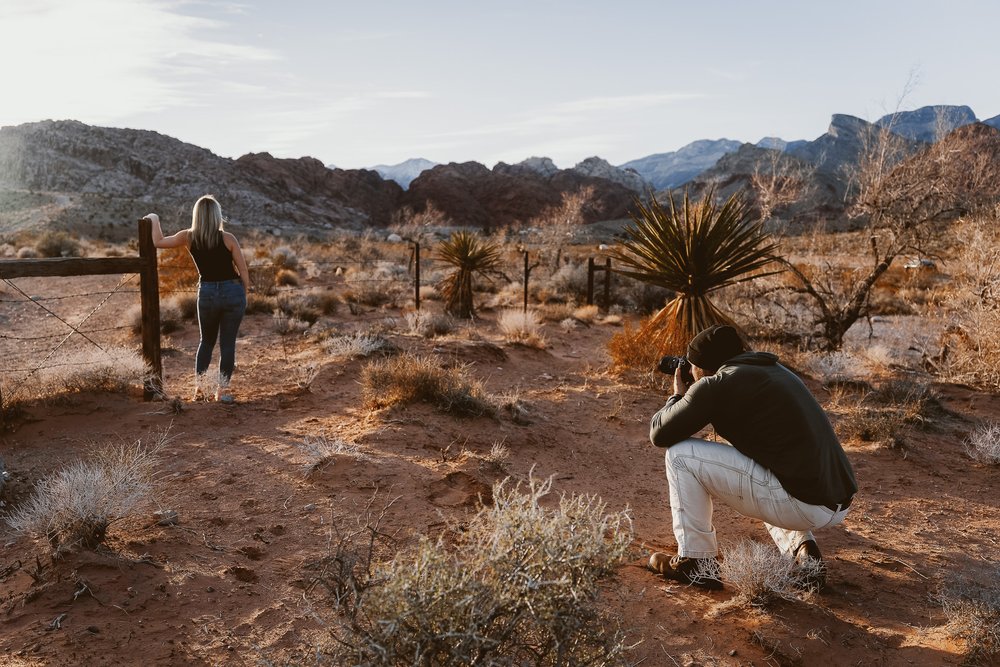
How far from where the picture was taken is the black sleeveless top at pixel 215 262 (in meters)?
5.77

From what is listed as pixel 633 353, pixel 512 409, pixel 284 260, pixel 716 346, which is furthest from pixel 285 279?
pixel 716 346

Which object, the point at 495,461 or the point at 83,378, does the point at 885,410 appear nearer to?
the point at 495,461

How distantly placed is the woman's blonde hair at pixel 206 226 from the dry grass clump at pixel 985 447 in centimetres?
736

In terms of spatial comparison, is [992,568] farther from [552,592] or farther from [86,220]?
[86,220]

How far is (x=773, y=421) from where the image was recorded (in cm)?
322

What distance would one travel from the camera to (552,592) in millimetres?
2104

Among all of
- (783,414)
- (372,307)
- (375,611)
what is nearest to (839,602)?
(783,414)

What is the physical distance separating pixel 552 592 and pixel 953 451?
6079 millimetres

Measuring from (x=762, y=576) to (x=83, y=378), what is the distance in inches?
246

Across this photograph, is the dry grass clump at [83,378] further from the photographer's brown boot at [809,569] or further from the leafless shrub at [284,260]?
the leafless shrub at [284,260]

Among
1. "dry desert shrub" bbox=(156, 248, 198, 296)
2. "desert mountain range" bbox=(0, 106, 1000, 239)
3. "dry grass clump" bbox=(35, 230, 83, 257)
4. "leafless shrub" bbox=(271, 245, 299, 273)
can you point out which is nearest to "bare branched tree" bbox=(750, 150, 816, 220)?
"desert mountain range" bbox=(0, 106, 1000, 239)

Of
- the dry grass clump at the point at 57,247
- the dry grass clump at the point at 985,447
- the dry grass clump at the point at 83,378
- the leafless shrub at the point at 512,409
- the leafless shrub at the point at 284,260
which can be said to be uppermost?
the dry grass clump at the point at 57,247

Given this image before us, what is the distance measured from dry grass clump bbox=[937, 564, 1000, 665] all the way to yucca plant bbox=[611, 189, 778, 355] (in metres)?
4.20

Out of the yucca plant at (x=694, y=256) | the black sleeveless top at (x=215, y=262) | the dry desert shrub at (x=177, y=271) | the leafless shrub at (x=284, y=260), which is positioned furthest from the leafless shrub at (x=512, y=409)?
the leafless shrub at (x=284, y=260)
